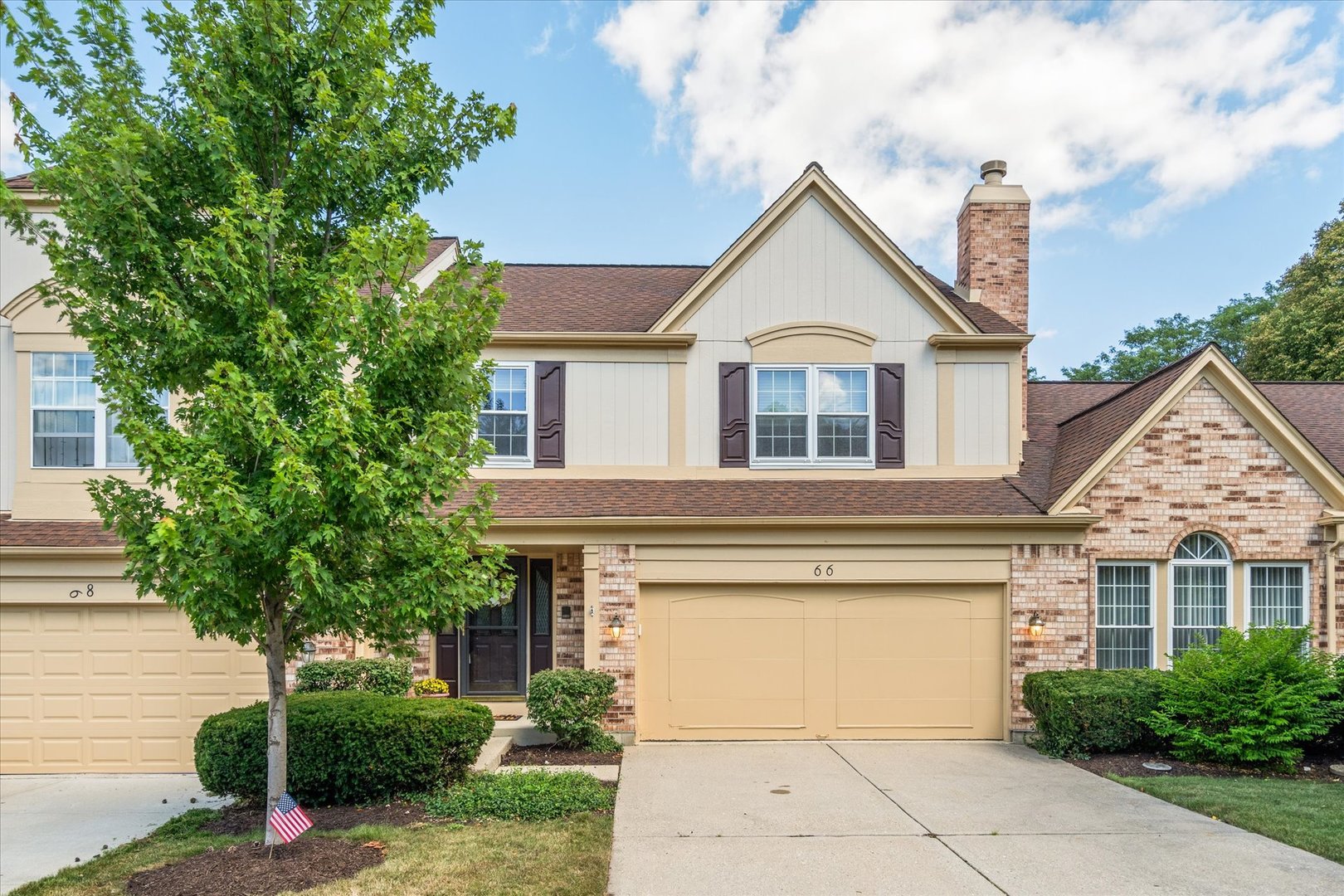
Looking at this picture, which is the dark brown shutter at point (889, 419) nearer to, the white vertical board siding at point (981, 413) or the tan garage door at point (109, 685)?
the white vertical board siding at point (981, 413)

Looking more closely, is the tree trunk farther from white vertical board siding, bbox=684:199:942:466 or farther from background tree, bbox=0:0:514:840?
white vertical board siding, bbox=684:199:942:466

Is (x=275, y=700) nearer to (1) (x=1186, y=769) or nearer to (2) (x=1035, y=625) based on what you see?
(2) (x=1035, y=625)

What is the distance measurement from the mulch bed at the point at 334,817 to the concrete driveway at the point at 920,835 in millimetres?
1987

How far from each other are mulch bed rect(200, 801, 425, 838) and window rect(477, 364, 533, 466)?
203 inches

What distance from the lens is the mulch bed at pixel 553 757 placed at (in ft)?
30.6

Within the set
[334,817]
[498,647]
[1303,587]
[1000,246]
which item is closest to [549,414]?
[498,647]

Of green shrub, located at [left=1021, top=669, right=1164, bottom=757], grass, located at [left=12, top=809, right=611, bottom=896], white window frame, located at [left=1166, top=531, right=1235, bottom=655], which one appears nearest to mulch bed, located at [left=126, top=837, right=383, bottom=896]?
grass, located at [left=12, top=809, right=611, bottom=896]

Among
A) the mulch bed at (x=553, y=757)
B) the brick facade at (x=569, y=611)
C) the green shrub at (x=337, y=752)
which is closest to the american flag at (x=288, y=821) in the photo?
the green shrub at (x=337, y=752)

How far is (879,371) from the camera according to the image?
453 inches

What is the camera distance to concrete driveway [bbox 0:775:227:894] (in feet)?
21.9

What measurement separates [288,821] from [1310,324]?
27.7 m

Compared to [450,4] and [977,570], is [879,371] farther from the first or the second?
[450,4]

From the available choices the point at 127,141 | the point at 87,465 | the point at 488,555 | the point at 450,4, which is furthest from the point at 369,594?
the point at 87,465

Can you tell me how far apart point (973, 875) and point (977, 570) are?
5.43 m
